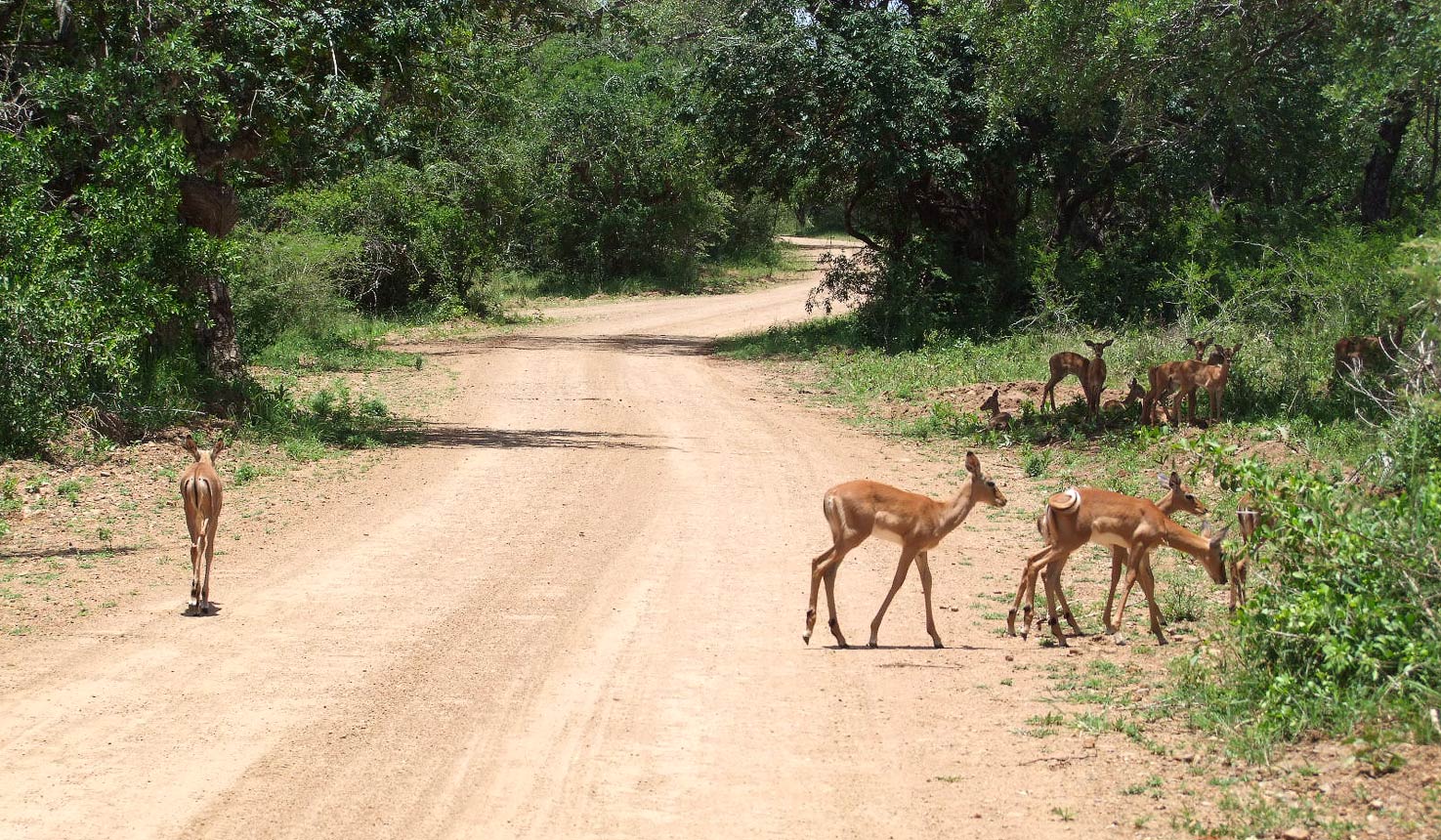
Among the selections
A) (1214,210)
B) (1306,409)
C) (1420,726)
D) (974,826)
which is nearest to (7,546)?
(974,826)

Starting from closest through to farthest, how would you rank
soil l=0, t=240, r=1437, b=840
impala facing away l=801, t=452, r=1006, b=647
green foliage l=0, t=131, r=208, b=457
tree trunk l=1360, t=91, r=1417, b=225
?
soil l=0, t=240, r=1437, b=840, impala facing away l=801, t=452, r=1006, b=647, green foliage l=0, t=131, r=208, b=457, tree trunk l=1360, t=91, r=1417, b=225

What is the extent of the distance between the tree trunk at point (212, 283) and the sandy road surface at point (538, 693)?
378cm

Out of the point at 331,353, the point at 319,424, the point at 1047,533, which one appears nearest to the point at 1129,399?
the point at 1047,533

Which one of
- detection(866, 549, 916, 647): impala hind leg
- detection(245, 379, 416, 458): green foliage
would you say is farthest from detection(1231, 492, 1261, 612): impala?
detection(245, 379, 416, 458): green foliage

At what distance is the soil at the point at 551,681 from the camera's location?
5.77 m

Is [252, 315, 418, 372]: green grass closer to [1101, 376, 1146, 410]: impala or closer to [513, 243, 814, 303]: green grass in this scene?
[513, 243, 814, 303]: green grass

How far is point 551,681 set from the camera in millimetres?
7605

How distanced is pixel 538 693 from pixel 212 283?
1330cm

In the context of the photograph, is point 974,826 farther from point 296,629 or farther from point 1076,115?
point 1076,115

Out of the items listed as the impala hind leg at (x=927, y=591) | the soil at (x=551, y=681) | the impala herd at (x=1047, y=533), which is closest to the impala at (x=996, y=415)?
the soil at (x=551, y=681)

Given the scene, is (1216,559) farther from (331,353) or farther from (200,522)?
(331,353)

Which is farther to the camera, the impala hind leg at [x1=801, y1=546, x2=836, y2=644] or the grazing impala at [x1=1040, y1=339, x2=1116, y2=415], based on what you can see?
the grazing impala at [x1=1040, y1=339, x2=1116, y2=415]

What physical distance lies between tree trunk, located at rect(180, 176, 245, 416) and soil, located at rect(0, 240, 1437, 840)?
6.92 feet

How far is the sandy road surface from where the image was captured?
5801 millimetres
